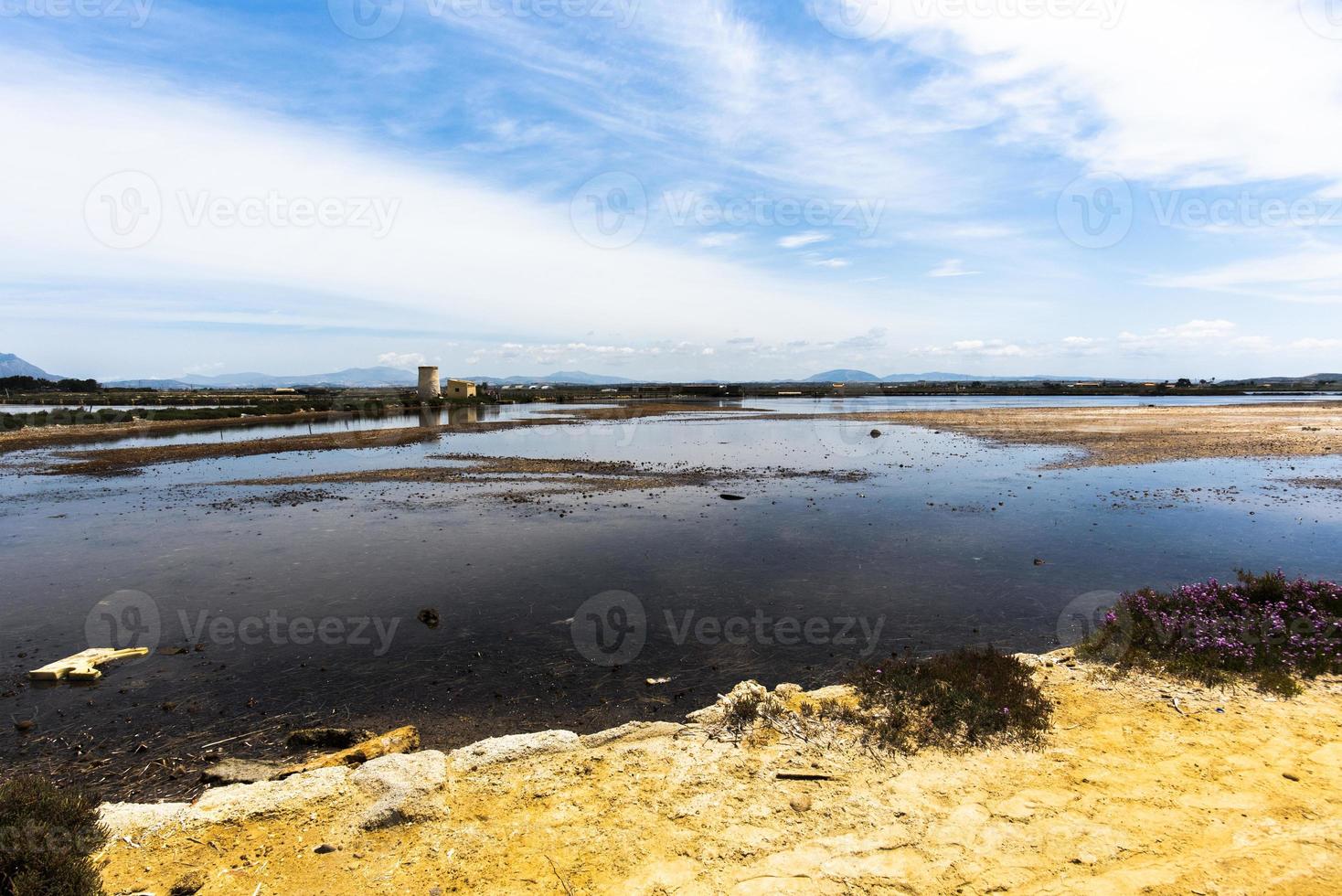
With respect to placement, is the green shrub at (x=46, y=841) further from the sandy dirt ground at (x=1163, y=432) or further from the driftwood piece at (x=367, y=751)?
the sandy dirt ground at (x=1163, y=432)

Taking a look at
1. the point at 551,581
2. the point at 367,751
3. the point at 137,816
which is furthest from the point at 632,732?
the point at 551,581

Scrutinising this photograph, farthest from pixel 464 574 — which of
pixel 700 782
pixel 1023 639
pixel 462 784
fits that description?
pixel 1023 639

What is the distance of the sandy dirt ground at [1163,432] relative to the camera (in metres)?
38.0

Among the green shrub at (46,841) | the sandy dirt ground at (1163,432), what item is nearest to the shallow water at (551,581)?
the green shrub at (46,841)

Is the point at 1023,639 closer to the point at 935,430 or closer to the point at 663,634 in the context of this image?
the point at 663,634

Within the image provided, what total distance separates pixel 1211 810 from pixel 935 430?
55366 mm

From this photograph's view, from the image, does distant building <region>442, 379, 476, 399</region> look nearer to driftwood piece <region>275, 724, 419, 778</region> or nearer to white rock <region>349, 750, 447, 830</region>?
driftwood piece <region>275, 724, 419, 778</region>

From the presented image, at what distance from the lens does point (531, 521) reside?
2167 cm

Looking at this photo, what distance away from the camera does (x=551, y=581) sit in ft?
50.1

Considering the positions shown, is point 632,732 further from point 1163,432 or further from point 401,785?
point 1163,432

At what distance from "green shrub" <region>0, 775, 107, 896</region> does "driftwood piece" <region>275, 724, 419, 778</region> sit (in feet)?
5.98

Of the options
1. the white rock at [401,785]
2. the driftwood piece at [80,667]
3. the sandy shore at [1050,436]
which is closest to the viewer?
the white rock at [401,785]

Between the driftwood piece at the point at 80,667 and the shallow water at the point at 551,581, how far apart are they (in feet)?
0.98

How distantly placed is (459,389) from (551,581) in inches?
3931
